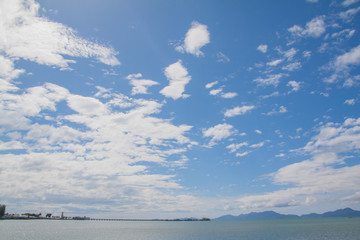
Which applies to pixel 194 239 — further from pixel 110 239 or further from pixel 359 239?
pixel 359 239

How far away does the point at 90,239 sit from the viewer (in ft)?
292

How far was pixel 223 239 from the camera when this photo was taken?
85500mm

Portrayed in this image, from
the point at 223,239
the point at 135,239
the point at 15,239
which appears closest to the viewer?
the point at 15,239

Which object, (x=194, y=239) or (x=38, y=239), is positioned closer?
(x=38, y=239)

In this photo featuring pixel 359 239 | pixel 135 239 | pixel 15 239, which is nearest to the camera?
pixel 359 239

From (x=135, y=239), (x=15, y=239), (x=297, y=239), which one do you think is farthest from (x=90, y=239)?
(x=297, y=239)

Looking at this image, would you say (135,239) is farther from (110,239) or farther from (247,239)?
(247,239)

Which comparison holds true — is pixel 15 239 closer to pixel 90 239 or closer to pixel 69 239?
pixel 69 239

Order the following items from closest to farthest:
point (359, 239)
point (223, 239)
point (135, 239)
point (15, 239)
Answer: point (359, 239) → point (15, 239) → point (223, 239) → point (135, 239)

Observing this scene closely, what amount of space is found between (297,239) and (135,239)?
56.0 m

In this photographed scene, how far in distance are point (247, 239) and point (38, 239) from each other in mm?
69668

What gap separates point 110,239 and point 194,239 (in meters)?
31.0

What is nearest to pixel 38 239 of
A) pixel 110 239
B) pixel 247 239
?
pixel 110 239

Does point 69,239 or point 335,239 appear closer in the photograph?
point 335,239
